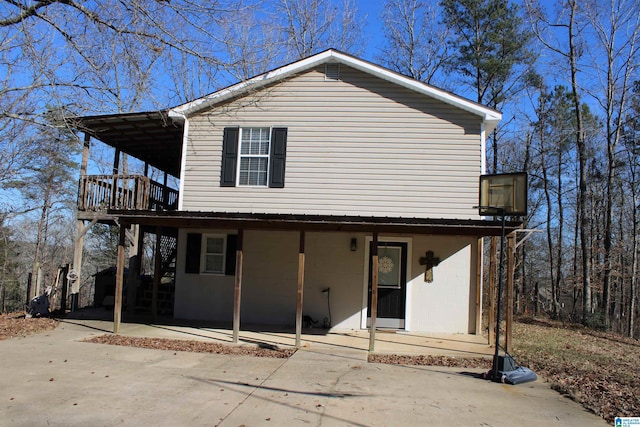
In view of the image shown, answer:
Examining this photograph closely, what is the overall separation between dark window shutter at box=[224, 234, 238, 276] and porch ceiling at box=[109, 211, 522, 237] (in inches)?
93.6

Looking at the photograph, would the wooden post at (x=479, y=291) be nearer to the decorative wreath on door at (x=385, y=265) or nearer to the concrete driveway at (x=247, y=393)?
the decorative wreath on door at (x=385, y=265)

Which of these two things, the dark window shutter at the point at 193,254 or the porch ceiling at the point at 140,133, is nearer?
the porch ceiling at the point at 140,133

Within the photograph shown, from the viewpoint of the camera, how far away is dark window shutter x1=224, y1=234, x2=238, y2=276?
37.3 feet

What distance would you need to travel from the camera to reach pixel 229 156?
1114 centimetres

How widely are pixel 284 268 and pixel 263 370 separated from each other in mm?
4462

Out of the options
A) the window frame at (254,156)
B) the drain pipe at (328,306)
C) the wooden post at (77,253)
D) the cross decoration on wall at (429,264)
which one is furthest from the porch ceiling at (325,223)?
the wooden post at (77,253)

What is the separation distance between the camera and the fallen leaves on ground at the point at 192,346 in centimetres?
807

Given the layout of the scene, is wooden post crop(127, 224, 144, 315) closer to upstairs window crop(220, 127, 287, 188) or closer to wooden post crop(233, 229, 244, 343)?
upstairs window crop(220, 127, 287, 188)

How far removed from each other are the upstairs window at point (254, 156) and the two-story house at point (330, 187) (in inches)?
1.0

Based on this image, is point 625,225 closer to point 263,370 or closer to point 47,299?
point 263,370

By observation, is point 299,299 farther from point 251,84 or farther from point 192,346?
point 251,84

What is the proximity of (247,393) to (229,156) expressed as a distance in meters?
6.67

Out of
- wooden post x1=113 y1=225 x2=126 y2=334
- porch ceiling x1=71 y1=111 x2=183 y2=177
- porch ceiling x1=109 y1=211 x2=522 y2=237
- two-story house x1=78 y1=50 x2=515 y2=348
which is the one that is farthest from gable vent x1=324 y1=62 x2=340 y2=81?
wooden post x1=113 y1=225 x2=126 y2=334

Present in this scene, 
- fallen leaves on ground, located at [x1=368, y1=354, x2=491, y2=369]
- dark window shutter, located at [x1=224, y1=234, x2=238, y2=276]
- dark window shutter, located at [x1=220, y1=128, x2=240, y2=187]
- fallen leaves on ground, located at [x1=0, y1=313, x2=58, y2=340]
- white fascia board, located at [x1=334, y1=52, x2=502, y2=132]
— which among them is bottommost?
fallen leaves on ground, located at [x1=0, y1=313, x2=58, y2=340]
